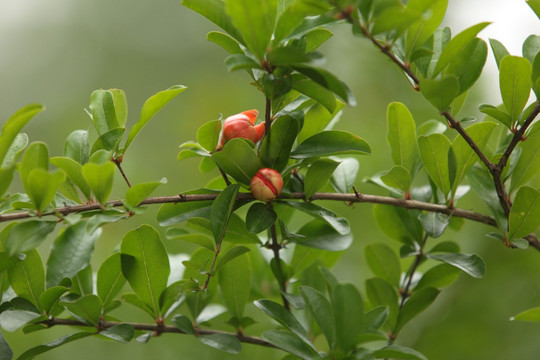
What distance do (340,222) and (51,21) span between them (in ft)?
11.0

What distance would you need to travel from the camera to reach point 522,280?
5.51ft

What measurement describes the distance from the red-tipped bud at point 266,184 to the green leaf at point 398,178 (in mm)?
205

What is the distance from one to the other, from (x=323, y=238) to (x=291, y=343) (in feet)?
0.70

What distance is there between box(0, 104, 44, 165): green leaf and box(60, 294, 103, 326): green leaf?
0.21 m

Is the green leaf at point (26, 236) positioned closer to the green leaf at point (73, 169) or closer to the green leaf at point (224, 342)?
the green leaf at point (73, 169)

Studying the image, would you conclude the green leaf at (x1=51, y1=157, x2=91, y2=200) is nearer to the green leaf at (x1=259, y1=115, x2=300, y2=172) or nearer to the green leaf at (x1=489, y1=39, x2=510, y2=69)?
the green leaf at (x1=259, y1=115, x2=300, y2=172)

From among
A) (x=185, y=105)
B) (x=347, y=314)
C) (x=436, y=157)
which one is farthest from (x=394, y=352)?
(x=185, y=105)

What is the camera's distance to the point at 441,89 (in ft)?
2.21

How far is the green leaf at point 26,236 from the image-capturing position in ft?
2.20

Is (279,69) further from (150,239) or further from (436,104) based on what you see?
(150,239)

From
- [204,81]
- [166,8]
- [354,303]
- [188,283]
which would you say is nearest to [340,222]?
[354,303]

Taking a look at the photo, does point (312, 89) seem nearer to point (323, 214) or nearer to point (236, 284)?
point (323, 214)

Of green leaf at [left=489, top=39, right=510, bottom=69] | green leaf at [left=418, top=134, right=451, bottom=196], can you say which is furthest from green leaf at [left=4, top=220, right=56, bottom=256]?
green leaf at [left=489, top=39, right=510, bottom=69]

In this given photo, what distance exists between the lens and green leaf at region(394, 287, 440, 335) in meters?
0.91
